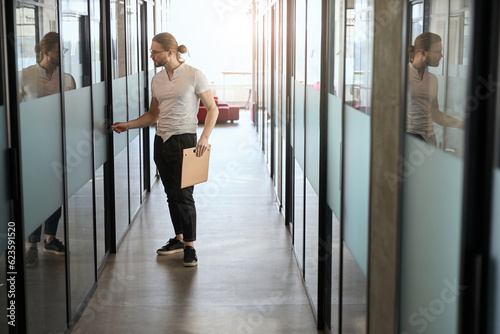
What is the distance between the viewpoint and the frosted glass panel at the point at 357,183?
8.74ft

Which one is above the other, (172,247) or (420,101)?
(420,101)

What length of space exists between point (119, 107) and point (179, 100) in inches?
42.5

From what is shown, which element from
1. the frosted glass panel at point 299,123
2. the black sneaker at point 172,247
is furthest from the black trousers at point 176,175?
the frosted glass panel at point 299,123

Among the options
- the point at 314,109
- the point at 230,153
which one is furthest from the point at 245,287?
the point at 230,153

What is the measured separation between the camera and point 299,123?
18.0 ft

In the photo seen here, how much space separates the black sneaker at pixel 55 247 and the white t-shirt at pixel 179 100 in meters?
1.62

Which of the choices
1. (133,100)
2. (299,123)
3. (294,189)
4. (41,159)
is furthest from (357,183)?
(133,100)

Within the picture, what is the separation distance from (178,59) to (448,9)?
12.5 feet

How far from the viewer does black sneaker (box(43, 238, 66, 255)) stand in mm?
3445

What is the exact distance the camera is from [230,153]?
11.6m

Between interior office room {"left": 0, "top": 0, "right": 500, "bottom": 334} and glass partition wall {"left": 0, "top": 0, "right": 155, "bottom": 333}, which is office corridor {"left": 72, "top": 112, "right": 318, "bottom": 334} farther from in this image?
glass partition wall {"left": 0, "top": 0, "right": 155, "bottom": 333}

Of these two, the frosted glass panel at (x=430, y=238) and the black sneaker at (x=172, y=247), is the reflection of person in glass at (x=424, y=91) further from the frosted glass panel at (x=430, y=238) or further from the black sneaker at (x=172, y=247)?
the black sneaker at (x=172, y=247)

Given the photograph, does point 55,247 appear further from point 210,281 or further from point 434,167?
point 434,167

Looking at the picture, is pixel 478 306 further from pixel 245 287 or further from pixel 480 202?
pixel 245 287
